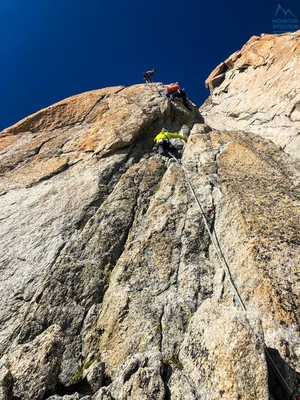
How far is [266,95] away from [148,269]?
1550 centimetres

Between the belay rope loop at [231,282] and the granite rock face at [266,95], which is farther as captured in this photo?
the granite rock face at [266,95]

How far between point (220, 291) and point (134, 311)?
2.43 m

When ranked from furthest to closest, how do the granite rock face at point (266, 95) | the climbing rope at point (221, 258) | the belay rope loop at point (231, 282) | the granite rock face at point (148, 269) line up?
the granite rock face at point (266, 95)
the climbing rope at point (221, 258)
the granite rock face at point (148, 269)
the belay rope loop at point (231, 282)

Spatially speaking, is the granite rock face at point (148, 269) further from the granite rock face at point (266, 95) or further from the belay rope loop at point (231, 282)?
the granite rock face at point (266, 95)

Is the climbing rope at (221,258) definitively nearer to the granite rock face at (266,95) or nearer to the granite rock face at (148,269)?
the granite rock face at (148,269)

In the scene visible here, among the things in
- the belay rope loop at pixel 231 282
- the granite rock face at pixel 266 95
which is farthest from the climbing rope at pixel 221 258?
the granite rock face at pixel 266 95

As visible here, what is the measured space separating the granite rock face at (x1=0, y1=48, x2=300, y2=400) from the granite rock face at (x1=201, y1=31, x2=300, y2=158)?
1.85 metres

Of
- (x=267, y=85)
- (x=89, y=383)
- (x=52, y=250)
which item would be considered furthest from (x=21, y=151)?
(x=267, y=85)

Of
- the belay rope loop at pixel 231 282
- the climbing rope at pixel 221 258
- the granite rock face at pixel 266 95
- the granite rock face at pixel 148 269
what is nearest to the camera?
the belay rope loop at pixel 231 282

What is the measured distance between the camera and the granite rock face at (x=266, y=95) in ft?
47.7

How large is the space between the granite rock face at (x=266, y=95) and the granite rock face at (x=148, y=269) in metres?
1.85

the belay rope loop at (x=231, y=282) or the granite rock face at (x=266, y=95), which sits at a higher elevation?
the granite rock face at (x=266, y=95)

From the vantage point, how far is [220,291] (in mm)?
7426

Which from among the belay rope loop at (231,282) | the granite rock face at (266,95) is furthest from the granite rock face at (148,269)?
the granite rock face at (266,95)
